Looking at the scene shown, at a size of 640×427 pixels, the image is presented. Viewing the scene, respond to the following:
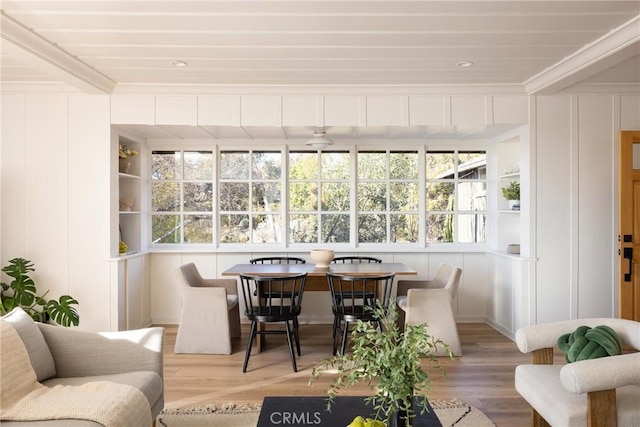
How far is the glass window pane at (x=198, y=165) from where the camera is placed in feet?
18.9

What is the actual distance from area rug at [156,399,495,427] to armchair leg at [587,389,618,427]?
2.97 feet

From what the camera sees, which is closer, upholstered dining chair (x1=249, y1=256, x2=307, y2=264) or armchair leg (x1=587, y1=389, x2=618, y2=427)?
armchair leg (x1=587, y1=389, x2=618, y2=427)

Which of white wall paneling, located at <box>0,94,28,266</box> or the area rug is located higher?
white wall paneling, located at <box>0,94,28,266</box>

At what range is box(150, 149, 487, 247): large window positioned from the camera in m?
5.77

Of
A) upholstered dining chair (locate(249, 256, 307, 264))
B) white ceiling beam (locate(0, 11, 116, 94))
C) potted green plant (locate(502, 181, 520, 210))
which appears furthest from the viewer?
upholstered dining chair (locate(249, 256, 307, 264))

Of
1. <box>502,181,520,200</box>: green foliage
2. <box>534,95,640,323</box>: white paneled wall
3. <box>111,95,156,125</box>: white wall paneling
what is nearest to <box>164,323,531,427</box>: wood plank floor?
<box>534,95,640,323</box>: white paneled wall

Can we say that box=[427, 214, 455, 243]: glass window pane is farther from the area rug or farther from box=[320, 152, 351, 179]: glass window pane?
the area rug

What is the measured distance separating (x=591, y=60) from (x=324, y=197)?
10.5 feet

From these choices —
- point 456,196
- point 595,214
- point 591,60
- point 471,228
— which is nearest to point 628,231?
point 595,214

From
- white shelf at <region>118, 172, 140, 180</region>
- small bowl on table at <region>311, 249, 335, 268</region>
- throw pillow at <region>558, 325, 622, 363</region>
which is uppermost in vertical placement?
white shelf at <region>118, 172, 140, 180</region>

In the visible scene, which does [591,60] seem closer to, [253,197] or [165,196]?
[253,197]

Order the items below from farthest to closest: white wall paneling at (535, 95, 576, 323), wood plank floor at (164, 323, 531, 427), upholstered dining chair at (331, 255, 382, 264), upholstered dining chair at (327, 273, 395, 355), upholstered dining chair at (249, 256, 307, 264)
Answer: upholstered dining chair at (331, 255, 382, 264), upholstered dining chair at (249, 256, 307, 264), white wall paneling at (535, 95, 576, 323), upholstered dining chair at (327, 273, 395, 355), wood plank floor at (164, 323, 531, 427)

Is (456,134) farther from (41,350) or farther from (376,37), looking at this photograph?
(41,350)

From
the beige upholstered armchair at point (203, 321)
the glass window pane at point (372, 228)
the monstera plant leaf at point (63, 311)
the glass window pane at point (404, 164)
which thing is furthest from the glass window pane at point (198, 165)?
the glass window pane at point (404, 164)
